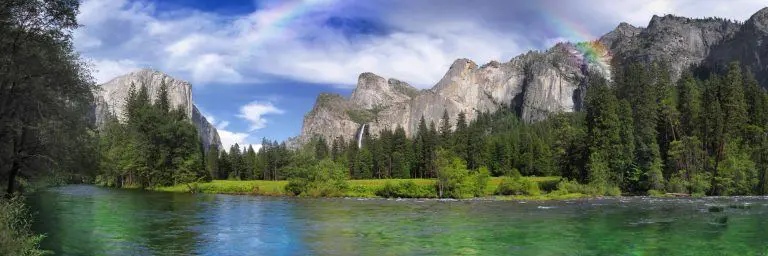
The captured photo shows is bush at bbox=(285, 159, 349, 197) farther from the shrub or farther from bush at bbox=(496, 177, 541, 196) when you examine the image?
the shrub

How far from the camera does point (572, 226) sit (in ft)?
119

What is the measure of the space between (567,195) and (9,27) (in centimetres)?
6444

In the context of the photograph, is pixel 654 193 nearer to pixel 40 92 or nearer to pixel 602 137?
pixel 602 137

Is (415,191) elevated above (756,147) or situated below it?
below

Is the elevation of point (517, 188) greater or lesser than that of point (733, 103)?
lesser

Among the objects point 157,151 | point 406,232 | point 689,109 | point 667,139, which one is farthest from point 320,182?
point 689,109

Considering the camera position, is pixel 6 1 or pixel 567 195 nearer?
pixel 6 1

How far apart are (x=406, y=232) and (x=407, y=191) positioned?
141 ft

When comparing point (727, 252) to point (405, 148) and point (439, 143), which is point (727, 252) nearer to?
point (439, 143)

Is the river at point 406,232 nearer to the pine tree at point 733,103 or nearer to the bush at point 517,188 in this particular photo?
the bush at point 517,188

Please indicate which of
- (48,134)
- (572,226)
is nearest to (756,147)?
(572,226)

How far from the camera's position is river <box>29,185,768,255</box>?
Answer: 26625mm

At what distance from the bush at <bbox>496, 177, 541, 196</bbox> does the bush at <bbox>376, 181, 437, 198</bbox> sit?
9.97m

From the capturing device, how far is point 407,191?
77125 millimetres
